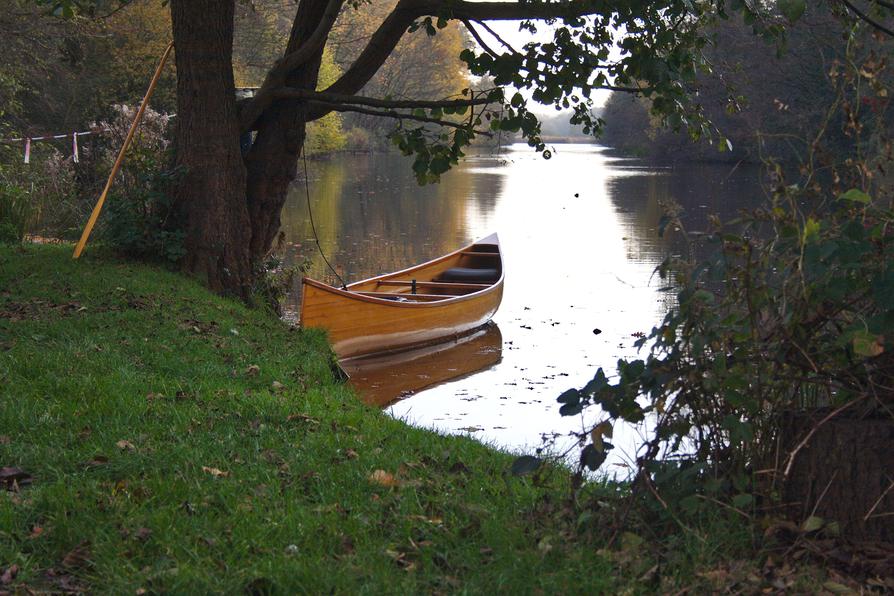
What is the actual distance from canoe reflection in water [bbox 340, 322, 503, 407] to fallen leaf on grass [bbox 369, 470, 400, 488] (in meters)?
5.63

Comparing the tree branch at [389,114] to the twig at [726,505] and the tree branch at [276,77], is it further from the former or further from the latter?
the twig at [726,505]

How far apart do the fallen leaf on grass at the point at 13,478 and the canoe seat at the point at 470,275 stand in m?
11.3

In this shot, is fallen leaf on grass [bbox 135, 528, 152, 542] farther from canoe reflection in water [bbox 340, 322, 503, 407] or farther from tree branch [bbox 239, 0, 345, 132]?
tree branch [bbox 239, 0, 345, 132]

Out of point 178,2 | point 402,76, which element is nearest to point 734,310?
point 178,2

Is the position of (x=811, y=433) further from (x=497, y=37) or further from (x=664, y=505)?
(x=497, y=37)

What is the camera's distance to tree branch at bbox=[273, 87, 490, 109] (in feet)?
32.6

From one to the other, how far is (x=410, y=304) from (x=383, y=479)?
7863mm

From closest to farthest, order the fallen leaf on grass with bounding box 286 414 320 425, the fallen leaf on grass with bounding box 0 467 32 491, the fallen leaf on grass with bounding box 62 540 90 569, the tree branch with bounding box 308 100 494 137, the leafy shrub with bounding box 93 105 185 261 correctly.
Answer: the fallen leaf on grass with bounding box 62 540 90 569 → the fallen leaf on grass with bounding box 0 467 32 491 → the fallen leaf on grass with bounding box 286 414 320 425 → the tree branch with bounding box 308 100 494 137 → the leafy shrub with bounding box 93 105 185 261

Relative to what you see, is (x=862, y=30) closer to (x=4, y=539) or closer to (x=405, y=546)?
(x=405, y=546)

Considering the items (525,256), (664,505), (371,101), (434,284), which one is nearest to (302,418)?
(664,505)

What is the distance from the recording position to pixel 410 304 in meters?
12.7

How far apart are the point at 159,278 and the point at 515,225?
1791cm

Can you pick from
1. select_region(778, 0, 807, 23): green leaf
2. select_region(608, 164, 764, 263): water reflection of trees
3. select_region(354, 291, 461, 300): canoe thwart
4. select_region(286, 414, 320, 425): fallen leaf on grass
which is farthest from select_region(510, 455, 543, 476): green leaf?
select_region(608, 164, 764, 263): water reflection of trees

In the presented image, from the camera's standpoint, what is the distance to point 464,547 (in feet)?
12.7
